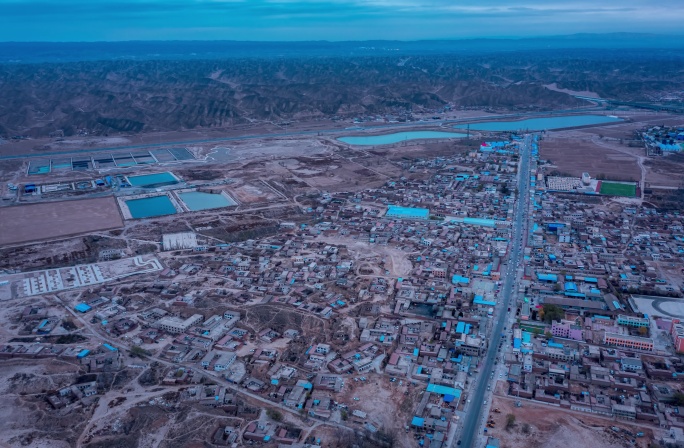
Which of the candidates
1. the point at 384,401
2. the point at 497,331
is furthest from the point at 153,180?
the point at 384,401

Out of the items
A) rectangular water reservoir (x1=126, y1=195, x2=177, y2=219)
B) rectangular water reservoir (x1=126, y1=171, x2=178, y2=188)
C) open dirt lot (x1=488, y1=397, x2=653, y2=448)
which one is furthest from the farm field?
rectangular water reservoir (x1=126, y1=171, x2=178, y2=188)

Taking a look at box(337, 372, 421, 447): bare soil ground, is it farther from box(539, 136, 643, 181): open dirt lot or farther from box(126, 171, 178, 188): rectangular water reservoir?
box(539, 136, 643, 181): open dirt lot

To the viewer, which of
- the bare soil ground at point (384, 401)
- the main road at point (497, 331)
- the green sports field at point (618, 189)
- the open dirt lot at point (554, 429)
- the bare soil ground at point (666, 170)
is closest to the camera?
the open dirt lot at point (554, 429)

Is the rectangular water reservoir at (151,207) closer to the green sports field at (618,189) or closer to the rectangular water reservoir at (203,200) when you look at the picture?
the rectangular water reservoir at (203,200)

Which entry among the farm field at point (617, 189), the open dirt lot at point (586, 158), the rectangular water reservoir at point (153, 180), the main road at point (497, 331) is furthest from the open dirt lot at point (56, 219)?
the open dirt lot at point (586, 158)

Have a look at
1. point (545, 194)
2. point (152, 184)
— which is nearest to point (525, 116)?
point (545, 194)

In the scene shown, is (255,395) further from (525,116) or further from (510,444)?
A: (525,116)

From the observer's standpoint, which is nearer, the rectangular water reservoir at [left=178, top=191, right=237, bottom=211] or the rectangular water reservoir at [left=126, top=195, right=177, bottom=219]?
the rectangular water reservoir at [left=126, top=195, right=177, bottom=219]
